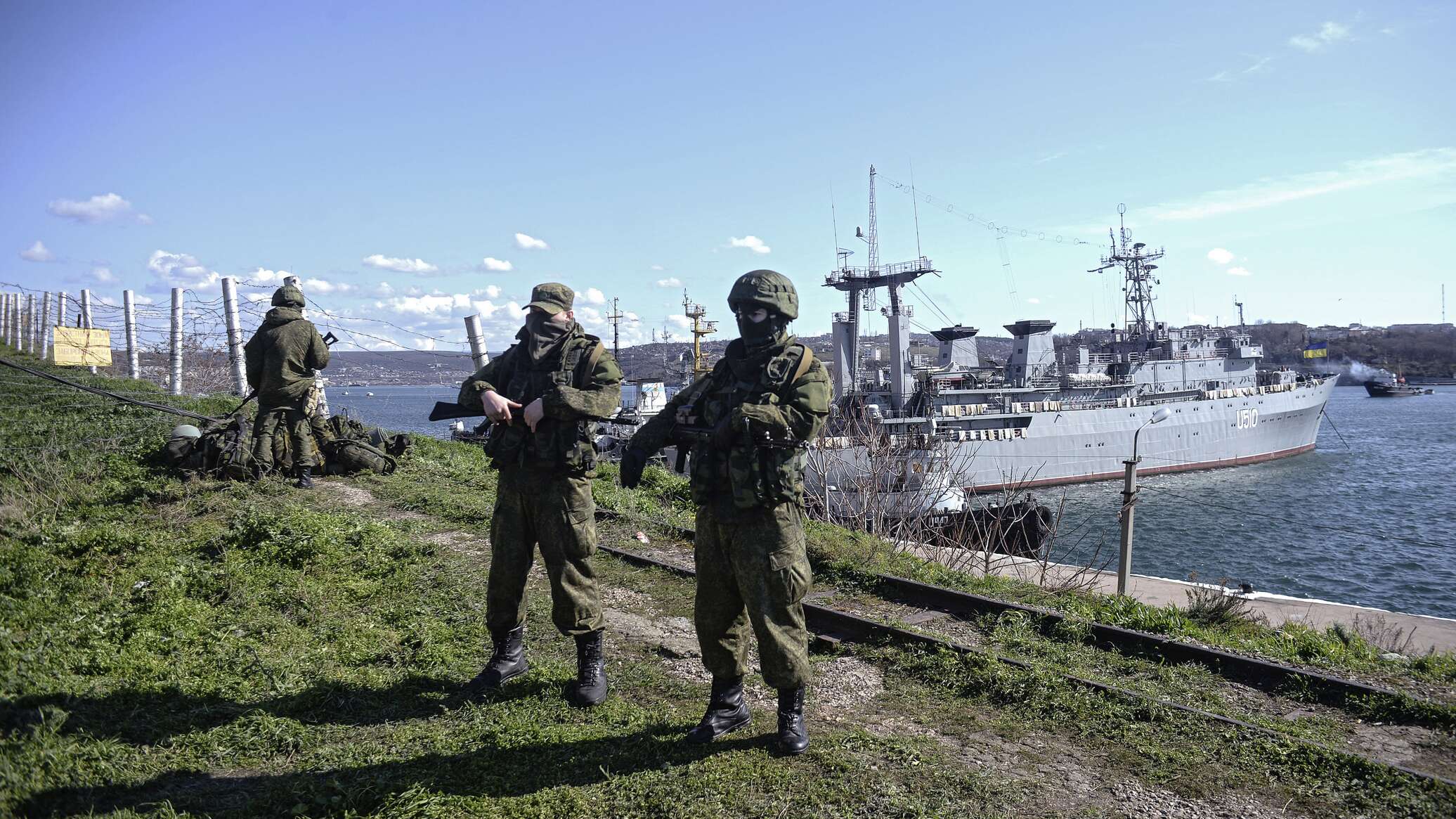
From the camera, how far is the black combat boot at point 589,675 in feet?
14.1

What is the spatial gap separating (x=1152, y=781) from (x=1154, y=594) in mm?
8835

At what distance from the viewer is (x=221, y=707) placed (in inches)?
159

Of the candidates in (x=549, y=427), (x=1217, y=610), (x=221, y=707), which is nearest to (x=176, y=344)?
(x=221, y=707)

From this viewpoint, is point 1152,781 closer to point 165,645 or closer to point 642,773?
point 642,773

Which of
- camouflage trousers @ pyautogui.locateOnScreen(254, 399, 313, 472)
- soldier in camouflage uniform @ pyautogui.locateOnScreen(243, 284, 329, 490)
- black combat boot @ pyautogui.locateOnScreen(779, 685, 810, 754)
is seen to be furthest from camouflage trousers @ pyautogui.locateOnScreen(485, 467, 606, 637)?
camouflage trousers @ pyautogui.locateOnScreen(254, 399, 313, 472)

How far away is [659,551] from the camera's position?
7.84m

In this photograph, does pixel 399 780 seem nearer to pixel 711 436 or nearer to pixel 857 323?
pixel 711 436

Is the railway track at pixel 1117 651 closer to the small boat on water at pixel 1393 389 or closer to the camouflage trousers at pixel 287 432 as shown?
the camouflage trousers at pixel 287 432

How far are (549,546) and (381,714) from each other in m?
1.23

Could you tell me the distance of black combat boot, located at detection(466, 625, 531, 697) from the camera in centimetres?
437

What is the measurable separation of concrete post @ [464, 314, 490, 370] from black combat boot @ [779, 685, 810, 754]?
29.0 ft

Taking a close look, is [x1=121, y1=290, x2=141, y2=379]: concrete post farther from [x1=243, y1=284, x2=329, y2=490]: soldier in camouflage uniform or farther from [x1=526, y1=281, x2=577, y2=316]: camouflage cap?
[x1=526, y1=281, x2=577, y2=316]: camouflage cap

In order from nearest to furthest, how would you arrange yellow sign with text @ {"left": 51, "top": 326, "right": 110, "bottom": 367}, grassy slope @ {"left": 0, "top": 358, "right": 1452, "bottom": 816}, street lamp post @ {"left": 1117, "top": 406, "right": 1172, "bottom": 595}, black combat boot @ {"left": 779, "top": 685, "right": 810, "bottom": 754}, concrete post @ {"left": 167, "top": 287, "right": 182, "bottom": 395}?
grassy slope @ {"left": 0, "top": 358, "right": 1452, "bottom": 816}, black combat boot @ {"left": 779, "top": 685, "right": 810, "bottom": 754}, street lamp post @ {"left": 1117, "top": 406, "right": 1172, "bottom": 595}, concrete post @ {"left": 167, "top": 287, "right": 182, "bottom": 395}, yellow sign with text @ {"left": 51, "top": 326, "right": 110, "bottom": 367}

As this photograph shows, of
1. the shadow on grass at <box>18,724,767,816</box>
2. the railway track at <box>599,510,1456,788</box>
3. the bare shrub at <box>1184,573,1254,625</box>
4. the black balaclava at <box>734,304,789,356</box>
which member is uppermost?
the black balaclava at <box>734,304,789,356</box>
